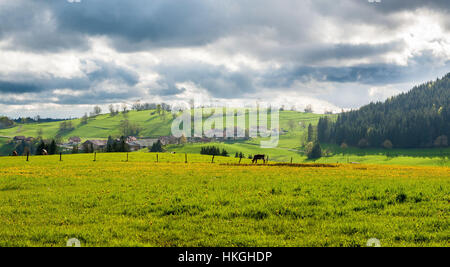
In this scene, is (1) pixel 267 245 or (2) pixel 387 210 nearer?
(1) pixel 267 245

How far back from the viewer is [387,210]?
14109mm

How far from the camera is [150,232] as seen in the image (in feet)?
37.4

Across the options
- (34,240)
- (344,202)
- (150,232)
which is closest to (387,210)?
(344,202)

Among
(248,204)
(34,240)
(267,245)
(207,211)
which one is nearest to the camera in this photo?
(267,245)

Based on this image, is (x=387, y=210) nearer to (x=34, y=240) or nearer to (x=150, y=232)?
(x=150, y=232)
